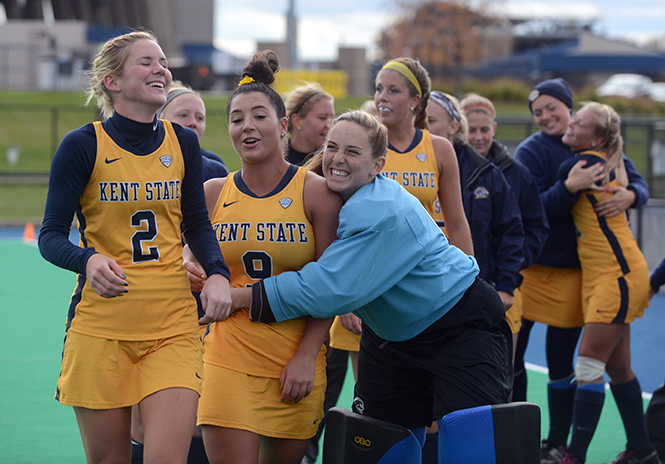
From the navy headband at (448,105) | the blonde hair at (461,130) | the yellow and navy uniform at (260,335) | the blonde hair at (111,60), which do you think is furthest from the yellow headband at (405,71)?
the blonde hair at (111,60)

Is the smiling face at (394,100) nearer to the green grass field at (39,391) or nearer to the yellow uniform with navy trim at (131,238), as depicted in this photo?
the yellow uniform with navy trim at (131,238)

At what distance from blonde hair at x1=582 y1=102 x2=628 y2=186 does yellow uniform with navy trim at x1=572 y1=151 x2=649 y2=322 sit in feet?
0.20

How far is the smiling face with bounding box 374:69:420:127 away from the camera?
13.2 ft

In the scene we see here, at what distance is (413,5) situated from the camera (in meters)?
40.8

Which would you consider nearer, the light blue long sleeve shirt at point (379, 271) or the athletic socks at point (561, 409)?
the light blue long sleeve shirt at point (379, 271)

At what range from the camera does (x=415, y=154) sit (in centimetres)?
404

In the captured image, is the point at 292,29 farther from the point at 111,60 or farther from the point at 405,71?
the point at 111,60

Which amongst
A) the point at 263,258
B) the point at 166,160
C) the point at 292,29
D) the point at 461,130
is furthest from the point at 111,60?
the point at 292,29

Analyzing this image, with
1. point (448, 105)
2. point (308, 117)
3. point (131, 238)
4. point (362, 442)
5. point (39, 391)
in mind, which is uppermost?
point (448, 105)

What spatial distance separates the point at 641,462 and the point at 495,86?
31.3 meters

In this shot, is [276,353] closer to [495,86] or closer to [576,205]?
[576,205]

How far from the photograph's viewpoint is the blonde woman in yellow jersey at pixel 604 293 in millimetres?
4457

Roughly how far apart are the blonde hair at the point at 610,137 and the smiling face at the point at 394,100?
56.2 inches

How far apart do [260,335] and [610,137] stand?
9.64ft
